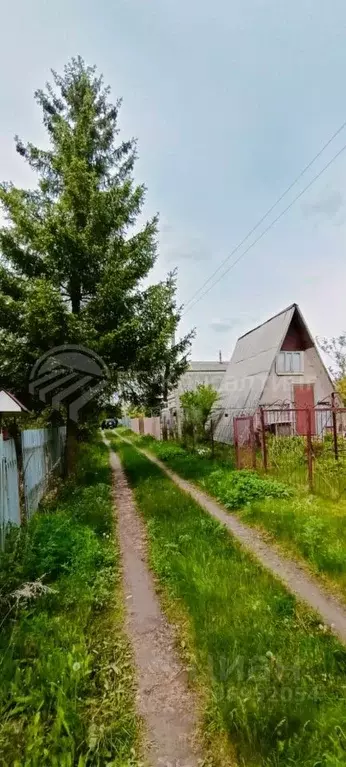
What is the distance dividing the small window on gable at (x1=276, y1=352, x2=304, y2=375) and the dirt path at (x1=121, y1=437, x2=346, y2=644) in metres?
11.3

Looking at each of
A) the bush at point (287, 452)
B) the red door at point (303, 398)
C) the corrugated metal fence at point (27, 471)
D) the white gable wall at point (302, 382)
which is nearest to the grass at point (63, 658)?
the corrugated metal fence at point (27, 471)

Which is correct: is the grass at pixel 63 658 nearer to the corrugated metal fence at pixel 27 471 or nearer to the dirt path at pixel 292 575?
the corrugated metal fence at pixel 27 471

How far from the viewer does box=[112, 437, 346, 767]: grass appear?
2197 millimetres

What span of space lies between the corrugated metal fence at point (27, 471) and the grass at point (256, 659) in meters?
2.23

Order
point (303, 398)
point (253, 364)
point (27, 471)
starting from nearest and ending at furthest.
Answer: point (27, 471) < point (303, 398) < point (253, 364)

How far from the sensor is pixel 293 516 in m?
6.20

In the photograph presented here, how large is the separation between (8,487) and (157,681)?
343cm

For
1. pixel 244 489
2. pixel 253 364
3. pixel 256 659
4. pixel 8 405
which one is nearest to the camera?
pixel 256 659

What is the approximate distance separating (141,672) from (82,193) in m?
10.9

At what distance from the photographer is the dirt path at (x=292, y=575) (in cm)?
363

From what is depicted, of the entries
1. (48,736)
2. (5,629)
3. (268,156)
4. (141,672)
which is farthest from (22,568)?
(268,156)

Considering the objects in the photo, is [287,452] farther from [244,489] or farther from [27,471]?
[27,471]

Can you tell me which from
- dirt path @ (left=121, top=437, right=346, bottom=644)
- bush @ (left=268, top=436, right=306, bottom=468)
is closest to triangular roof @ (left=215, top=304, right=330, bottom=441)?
bush @ (left=268, top=436, right=306, bottom=468)

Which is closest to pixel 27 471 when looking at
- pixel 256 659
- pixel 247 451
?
pixel 256 659
